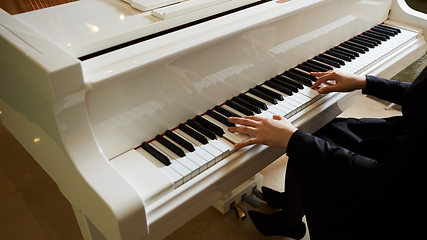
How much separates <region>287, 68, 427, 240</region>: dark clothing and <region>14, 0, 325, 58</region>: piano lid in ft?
2.18

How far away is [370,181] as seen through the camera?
115cm

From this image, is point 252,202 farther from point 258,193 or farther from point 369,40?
point 369,40

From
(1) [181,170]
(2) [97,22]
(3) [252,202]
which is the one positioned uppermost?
(2) [97,22]

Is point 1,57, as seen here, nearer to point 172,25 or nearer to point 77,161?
point 77,161

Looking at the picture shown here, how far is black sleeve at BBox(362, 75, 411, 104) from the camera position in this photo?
166 centimetres

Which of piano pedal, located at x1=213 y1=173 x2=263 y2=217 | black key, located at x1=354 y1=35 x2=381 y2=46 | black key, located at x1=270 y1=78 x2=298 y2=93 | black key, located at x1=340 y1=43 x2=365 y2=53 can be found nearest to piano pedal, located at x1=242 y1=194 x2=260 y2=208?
piano pedal, located at x1=213 y1=173 x2=263 y2=217

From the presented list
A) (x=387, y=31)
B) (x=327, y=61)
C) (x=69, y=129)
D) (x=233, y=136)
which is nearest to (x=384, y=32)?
(x=387, y=31)

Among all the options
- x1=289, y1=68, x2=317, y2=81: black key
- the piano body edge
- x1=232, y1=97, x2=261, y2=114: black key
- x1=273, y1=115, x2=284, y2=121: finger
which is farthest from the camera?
x1=289, y1=68, x2=317, y2=81: black key

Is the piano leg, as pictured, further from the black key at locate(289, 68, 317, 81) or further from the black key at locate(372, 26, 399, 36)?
the black key at locate(372, 26, 399, 36)

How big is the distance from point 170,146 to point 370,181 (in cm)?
70

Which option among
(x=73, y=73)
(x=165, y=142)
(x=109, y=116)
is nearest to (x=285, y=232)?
(x=165, y=142)

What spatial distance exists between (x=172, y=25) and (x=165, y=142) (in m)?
0.47

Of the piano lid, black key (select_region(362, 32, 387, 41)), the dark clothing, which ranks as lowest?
the dark clothing

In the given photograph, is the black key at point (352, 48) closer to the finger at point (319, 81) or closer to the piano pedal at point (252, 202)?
the finger at point (319, 81)
